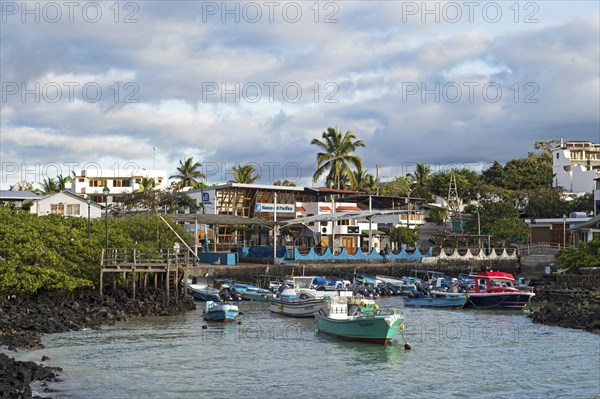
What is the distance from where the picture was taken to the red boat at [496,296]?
5231 cm

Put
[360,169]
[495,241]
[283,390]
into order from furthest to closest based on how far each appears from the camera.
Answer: [360,169], [495,241], [283,390]

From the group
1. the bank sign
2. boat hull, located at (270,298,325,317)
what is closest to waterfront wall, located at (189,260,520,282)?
the bank sign

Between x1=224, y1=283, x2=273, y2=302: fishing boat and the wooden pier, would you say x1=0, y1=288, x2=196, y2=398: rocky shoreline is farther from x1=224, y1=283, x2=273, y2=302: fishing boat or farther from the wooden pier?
x1=224, y1=283, x2=273, y2=302: fishing boat

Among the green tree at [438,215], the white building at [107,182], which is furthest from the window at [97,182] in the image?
the green tree at [438,215]

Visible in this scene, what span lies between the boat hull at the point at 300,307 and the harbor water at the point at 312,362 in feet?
9.07

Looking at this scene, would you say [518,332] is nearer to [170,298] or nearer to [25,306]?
[170,298]

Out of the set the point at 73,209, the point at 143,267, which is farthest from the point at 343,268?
the point at 73,209

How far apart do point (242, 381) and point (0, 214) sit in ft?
86.6

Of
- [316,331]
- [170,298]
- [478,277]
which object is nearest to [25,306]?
[170,298]

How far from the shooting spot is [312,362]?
3291 centimetres

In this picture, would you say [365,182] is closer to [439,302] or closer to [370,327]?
[439,302]

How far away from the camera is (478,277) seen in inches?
2253

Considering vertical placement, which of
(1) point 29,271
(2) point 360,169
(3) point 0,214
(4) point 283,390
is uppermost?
(2) point 360,169

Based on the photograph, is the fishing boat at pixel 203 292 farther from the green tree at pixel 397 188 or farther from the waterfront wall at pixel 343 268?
the green tree at pixel 397 188
